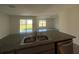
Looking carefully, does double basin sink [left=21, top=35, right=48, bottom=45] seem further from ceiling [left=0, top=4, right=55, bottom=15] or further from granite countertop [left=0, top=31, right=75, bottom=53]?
ceiling [left=0, top=4, right=55, bottom=15]

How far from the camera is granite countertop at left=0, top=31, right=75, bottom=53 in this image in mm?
972

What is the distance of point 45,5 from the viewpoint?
3.24 feet

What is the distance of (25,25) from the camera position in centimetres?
106

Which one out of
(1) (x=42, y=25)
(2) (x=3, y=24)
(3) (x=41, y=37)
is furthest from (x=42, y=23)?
(2) (x=3, y=24)

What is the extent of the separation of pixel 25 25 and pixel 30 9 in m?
0.18

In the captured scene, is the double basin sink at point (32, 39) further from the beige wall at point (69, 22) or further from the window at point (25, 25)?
the beige wall at point (69, 22)

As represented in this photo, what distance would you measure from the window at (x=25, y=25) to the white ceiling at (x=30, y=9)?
3.0 inches

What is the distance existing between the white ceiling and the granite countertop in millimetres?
225

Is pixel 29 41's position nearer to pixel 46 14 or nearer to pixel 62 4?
pixel 46 14

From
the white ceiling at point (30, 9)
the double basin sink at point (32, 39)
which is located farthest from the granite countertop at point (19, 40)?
the white ceiling at point (30, 9)

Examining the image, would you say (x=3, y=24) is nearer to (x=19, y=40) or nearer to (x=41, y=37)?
(x=19, y=40)

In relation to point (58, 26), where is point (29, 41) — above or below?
below

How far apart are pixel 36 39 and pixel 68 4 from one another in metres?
0.47
